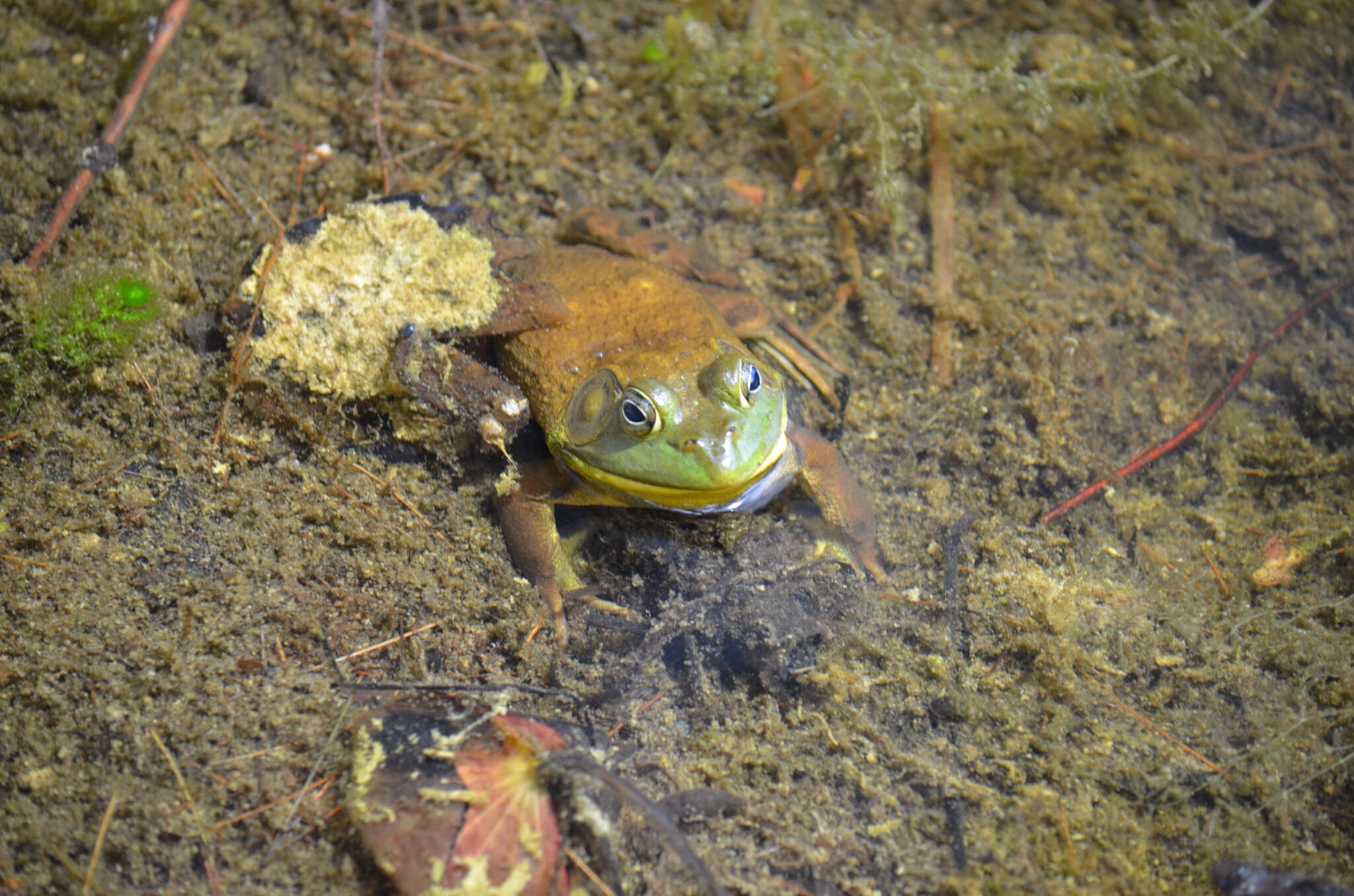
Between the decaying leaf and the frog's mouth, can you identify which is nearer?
the decaying leaf

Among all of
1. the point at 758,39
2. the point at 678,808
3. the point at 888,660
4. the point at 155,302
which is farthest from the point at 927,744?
the point at 758,39

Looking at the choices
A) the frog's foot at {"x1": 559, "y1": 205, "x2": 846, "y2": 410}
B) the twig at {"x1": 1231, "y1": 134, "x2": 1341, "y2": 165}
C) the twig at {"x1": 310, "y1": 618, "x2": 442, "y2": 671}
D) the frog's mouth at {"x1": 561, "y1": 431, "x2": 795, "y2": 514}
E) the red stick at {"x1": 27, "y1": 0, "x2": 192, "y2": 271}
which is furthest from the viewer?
the twig at {"x1": 1231, "y1": 134, "x2": 1341, "y2": 165}

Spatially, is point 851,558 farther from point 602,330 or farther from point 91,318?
point 91,318

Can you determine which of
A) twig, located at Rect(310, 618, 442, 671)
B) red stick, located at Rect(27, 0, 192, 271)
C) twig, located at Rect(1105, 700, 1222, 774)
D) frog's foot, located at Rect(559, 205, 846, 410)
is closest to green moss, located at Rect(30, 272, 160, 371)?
red stick, located at Rect(27, 0, 192, 271)

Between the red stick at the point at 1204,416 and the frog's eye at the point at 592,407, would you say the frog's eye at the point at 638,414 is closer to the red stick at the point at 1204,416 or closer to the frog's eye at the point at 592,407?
the frog's eye at the point at 592,407

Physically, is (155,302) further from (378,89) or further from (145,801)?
(145,801)

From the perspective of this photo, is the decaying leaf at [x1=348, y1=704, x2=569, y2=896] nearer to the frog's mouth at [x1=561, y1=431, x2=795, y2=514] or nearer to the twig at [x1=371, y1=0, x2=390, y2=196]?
the frog's mouth at [x1=561, y1=431, x2=795, y2=514]

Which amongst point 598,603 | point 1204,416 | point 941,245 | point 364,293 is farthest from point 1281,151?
point 364,293

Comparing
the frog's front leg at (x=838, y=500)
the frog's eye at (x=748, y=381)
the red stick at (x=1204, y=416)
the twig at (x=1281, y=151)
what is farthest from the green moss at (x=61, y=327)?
the twig at (x=1281, y=151)
